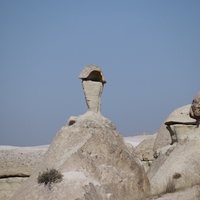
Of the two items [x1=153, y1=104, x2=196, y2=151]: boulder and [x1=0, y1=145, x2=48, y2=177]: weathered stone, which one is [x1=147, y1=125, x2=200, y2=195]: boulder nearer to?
[x1=153, y1=104, x2=196, y2=151]: boulder

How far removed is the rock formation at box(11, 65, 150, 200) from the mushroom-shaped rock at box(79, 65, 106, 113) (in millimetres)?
394

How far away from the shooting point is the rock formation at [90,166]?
7.97m

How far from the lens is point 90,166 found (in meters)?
8.62

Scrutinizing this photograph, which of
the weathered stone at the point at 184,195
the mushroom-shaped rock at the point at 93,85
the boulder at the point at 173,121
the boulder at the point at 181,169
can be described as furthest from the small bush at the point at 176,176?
the boulder at the point at 173,121

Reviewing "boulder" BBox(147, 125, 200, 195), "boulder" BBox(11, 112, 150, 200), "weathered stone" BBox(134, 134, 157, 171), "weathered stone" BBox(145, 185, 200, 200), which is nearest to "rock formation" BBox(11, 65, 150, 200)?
"boulder" BBox(11, 112, 150, 200)

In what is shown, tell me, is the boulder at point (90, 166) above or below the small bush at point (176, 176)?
above

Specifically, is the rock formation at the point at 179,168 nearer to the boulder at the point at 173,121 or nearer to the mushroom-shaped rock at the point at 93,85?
the mushroom-shaped rock at the point at 93,85

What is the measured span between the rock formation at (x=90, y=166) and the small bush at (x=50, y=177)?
9 cm

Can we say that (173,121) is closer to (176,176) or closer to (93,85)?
(176,176)

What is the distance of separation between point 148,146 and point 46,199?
549 inches

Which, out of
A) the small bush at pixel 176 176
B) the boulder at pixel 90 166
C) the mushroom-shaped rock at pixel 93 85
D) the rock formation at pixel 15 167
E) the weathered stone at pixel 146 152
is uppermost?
the mushroom-shaped rock at pixel 93 85

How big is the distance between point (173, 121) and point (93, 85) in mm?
7172

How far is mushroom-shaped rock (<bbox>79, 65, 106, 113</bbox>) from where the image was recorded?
10.4 m

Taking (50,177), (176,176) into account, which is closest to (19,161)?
(176,176)
